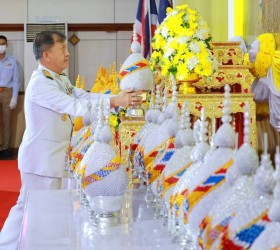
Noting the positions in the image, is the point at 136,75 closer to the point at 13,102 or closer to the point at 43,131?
the point at 43,131

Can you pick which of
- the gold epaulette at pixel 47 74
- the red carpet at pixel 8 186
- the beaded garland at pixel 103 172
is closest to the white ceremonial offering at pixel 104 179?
the beaded garland at pixel 103 172

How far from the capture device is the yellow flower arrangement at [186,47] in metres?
3.98

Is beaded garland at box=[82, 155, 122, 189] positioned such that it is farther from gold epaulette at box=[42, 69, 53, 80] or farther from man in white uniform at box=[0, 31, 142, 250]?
gold epaulette at box=[42, 69, 53, 80]

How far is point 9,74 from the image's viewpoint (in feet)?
35.2

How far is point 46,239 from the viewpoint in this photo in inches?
73.2

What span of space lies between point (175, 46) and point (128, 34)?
7485 millimetres

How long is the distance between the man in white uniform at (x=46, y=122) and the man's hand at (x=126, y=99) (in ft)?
0.88

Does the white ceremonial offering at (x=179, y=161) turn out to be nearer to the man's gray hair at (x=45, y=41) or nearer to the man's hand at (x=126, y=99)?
the man's hand at (x=126, y=99)

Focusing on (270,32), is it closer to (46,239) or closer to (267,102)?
(267,102)

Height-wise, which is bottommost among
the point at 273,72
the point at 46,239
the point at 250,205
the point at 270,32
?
the point at 46,239

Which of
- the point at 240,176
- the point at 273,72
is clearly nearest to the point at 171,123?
the point at 240,176

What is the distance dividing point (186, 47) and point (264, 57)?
98cm

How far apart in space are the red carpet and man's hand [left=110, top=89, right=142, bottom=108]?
7.32ft

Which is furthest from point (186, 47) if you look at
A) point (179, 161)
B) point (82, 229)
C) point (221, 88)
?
point (179, 161)
